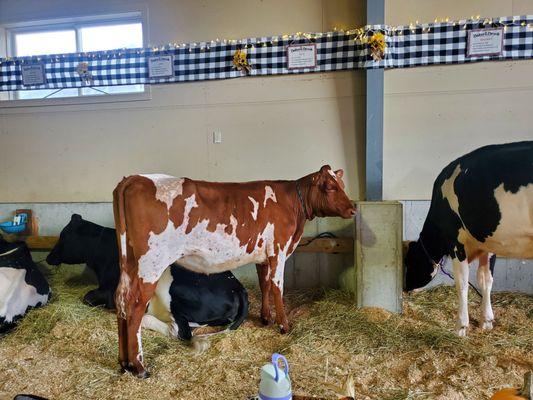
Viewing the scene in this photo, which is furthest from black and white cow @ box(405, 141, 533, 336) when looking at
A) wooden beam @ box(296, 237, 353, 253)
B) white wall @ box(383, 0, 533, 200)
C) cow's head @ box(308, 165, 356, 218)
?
white wall @ box(383, 0, 533, 200)

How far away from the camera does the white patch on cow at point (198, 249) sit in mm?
2520

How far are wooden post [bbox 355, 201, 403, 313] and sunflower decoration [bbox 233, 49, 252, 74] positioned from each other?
2.05 metres

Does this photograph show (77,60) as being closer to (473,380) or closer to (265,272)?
(265,272)

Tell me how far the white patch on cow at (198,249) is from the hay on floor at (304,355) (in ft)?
2.11

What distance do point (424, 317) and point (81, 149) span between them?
4274 millimetres

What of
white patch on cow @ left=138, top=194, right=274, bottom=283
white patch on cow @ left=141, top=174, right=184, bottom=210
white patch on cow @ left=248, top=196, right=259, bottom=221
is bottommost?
white patch on cow @ left=138, top=194, right=274, bottom=283

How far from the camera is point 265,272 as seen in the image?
3361 millimetres

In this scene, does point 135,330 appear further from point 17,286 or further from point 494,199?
point 494,199

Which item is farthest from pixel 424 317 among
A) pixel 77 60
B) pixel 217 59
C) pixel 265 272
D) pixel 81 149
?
pixel 77 60

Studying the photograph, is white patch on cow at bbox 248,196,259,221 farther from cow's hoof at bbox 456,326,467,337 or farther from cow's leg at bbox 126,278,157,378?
cow's hoof at bbox 456,326,467,337

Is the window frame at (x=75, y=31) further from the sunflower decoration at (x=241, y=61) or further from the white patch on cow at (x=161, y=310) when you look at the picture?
the white patch on cow at (x=161, y=310)

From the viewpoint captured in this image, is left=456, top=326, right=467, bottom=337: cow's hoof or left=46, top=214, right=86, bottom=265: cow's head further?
left=46, top=214, right=86, bottom=265: cow's head

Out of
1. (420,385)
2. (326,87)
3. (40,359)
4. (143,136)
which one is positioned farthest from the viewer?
(143,136)

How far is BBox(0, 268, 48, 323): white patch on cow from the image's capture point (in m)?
3.24
